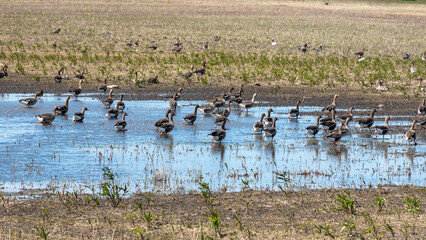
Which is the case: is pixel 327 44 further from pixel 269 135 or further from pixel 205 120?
pixel 269 135

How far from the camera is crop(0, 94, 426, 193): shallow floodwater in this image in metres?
13.9

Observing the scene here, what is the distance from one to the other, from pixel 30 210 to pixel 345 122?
12680mm

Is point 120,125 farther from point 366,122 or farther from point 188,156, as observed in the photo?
point 366,122

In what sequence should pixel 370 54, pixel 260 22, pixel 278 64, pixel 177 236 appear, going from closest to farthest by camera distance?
pixel 177 236 < pixel 278 64 < pixel 370 54 < pixel 260 22

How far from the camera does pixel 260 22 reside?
68062 mm

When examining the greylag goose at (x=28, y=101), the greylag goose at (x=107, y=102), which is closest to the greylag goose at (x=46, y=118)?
the greylag goose at (x=28, y=101)

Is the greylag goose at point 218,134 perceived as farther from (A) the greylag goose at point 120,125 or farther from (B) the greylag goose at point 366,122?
(B) the greylag goose at point 366,122

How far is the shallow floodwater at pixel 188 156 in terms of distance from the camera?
13.9 meters

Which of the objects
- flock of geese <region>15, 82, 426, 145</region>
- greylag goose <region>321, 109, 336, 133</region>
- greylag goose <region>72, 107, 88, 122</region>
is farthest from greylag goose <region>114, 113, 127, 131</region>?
greylag goose <region>321, 109, 336, 133</region>

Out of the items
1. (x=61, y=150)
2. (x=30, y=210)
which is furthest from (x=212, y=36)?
(x=30, y=210)

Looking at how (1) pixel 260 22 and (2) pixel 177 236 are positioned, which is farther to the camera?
(1) pixel 260 22

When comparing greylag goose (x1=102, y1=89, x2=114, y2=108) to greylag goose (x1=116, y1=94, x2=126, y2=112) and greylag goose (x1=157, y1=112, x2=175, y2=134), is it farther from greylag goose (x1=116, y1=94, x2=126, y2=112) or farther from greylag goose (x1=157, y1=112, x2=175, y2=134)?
greylag goose (x1=157, y1=112, x2=175, y2=134)

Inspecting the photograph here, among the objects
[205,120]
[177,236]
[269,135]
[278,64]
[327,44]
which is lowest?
[177,236]

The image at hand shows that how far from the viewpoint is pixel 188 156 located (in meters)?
16.7
